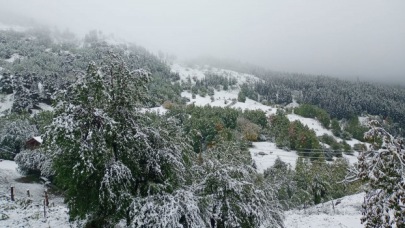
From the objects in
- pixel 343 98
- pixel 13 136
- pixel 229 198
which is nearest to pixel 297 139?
pixel 229 198

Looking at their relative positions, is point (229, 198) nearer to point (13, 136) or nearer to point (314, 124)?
point (13, 136)

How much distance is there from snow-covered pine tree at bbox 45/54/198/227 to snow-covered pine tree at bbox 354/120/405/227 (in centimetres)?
526

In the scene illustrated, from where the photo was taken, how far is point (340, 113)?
461 ft

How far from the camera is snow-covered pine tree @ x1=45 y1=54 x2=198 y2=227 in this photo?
748 centimetres

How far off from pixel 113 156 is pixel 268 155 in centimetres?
6107

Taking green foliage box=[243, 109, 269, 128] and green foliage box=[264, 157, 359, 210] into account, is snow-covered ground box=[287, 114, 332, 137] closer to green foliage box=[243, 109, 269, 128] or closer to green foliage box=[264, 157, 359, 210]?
green foliage box=[243, 109, 269, 128]

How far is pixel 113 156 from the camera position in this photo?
8781mm

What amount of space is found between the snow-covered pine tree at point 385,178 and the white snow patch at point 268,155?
52.7 meters

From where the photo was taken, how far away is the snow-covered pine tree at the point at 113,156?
24.5ft

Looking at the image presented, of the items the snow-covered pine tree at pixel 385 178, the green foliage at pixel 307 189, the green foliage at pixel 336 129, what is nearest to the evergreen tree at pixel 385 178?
the snow-covered pine tree at pixel 385 178

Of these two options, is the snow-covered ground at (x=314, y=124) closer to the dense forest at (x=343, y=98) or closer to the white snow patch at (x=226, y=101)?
the white snow patch at (x=226, y=101)

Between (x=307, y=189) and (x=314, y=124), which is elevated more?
(x=307, y=189)

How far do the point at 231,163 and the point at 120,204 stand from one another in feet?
16.5

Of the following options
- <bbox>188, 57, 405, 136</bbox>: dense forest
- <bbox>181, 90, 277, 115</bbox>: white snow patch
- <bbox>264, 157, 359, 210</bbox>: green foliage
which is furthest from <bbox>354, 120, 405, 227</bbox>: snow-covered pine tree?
<bbox>188, 57, 405, 136</bbox>: dense forest
